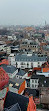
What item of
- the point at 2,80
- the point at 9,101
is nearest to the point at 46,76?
the point at 2,80

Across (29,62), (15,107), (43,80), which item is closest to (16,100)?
(15,107)

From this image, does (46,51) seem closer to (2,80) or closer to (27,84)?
(27,84)

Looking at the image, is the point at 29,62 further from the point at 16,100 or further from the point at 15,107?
the point at 15,107

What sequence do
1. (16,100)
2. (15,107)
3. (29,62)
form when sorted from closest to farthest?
1. (15,107)
2. (16,100)
3. (29,62)

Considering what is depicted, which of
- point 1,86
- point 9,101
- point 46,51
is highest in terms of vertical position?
point 9,101

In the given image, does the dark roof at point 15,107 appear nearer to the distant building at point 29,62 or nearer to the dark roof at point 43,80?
the dark roof at point 43,80

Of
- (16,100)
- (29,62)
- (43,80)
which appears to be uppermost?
(16,100)

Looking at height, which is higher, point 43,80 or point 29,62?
point 43,80

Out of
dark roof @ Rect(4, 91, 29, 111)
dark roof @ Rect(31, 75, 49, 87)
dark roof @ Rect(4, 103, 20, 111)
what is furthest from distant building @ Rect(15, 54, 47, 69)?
dark roof @ Rect(4, 103, 20, 111)
